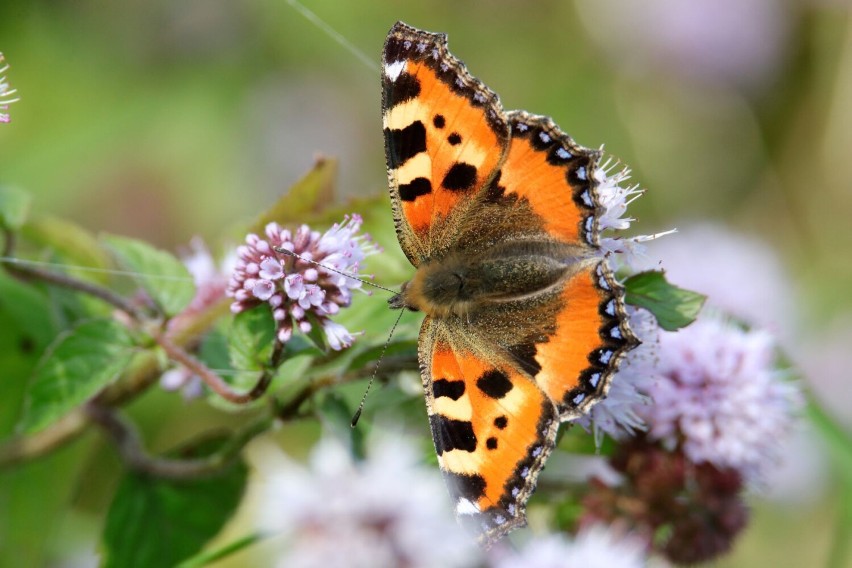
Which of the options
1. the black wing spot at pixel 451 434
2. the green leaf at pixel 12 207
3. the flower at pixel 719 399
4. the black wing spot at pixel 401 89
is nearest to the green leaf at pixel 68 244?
the green leaf at pixel 12 207

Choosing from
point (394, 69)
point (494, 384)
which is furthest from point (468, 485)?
point (394, 69)

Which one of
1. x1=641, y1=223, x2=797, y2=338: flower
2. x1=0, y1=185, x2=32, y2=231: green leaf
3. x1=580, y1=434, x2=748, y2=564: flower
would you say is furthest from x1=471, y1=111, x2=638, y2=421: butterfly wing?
x1=641, y1=223, x2=797, y2=338: flower

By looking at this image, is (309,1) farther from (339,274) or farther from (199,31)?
(339,274)

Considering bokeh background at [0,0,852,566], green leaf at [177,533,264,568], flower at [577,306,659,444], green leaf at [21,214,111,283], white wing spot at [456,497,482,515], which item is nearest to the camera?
white wing spot at [456,497,482,515]

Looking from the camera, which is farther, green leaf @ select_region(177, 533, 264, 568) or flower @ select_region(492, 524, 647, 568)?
flower @ select_region(492, 524, 647, 568)

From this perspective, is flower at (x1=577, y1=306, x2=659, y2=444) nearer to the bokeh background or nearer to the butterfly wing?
the butterfly wing

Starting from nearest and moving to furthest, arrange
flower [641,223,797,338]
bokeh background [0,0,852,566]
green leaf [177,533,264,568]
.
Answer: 1. green leaf [177,533,264,568]
2. flower [641,223,797,338]
3. bokeh background [0,0,852,566]

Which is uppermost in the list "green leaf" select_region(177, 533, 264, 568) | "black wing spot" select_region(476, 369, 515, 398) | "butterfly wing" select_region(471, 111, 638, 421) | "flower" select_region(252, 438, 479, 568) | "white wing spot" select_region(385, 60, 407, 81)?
"white wing spot" select_region(385, 60, 407, 81)
